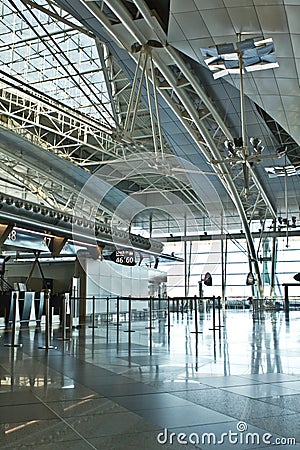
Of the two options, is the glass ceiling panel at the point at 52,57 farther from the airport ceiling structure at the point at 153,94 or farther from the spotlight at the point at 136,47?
the spotlight at the point at 136,47

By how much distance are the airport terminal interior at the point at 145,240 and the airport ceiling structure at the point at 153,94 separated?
0.09 metres

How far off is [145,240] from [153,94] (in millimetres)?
14422

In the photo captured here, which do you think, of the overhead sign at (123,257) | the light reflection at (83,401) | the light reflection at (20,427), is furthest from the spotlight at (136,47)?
the overhead sign at (123,257)

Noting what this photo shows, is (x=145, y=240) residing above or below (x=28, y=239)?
above

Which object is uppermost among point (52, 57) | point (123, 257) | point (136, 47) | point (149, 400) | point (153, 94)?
point (52, 57)

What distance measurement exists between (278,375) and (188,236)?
142 feet

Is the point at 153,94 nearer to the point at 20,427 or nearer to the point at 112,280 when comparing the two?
the point at 112,280

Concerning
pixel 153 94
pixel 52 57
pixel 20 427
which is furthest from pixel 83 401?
pixel 52 57

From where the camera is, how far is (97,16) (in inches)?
518

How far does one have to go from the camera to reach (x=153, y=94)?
20.0 meters

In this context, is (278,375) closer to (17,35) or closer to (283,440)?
(283,440)

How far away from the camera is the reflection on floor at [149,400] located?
11.2 feet

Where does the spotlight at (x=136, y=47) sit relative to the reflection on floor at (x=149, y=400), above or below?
above

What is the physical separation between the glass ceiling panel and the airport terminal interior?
100 mm
